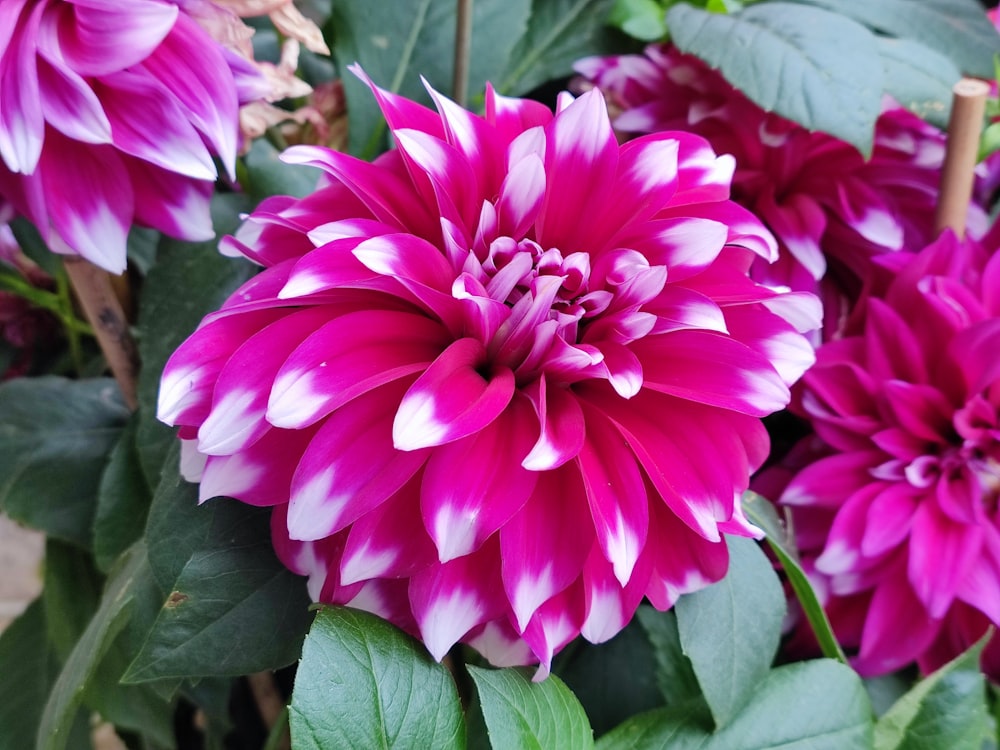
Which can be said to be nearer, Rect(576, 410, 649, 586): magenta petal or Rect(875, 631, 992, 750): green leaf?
Rect(576, 410, 649, 586): magenta petal

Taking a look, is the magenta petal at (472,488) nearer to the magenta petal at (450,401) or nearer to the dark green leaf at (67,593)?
the magenta petal at (450,401)

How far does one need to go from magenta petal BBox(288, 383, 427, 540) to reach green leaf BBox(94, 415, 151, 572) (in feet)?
0.60

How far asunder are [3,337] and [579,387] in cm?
37

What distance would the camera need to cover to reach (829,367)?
0.39 metres

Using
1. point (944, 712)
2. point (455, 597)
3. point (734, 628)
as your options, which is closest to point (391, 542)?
point (455, 597)

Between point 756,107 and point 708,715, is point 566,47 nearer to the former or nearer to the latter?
point 756,107

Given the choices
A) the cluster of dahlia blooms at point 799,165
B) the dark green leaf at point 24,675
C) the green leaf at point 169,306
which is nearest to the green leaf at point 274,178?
the green leaf at point 169,306

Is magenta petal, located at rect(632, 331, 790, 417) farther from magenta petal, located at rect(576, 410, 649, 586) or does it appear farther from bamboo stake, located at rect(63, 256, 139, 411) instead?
bamboo stake, located at rect(63, 256, 139, 411)

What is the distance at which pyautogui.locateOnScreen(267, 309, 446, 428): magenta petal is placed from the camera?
21 cm

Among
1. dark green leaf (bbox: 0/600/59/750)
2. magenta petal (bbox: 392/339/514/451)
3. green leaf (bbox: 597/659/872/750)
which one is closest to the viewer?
magenta petal (bbox: 392/339/514/451)

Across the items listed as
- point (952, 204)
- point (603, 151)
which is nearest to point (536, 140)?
point (603, 151)

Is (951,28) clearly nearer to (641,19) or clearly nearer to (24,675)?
(641,19)

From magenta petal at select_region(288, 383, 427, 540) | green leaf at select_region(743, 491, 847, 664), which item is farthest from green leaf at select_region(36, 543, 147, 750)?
green leaf at select_region(743, 491, 847, 664)

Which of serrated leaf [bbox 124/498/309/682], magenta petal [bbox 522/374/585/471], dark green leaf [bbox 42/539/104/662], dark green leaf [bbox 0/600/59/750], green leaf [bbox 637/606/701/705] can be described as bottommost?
dark green leaf [bbox 0/600/59/750]
